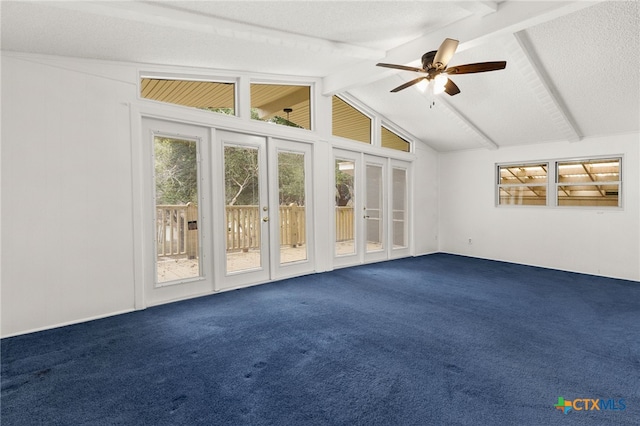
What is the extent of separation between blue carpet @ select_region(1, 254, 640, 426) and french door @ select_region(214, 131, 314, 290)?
65cm

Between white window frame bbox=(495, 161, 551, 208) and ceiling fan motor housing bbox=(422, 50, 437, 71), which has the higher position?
ceiling fan motor housing bbox=(422, 50, 437, 71)

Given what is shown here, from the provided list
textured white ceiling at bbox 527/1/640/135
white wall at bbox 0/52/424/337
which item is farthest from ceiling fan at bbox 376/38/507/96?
white wall at bbox 0/52/424/337

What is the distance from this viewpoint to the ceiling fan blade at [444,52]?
9.75 ft

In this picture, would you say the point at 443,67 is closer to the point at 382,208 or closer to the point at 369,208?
the point at 369,208

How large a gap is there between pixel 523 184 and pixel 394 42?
4005 mm

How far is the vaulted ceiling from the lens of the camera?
2.85m

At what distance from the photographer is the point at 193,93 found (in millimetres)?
4234

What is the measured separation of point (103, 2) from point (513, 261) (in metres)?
7.01

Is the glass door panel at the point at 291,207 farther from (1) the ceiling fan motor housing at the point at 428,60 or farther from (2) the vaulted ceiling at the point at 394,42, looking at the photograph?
(1) the ceiling fan motor housing at the point at 428,60

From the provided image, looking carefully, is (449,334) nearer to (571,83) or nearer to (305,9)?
(305,9)

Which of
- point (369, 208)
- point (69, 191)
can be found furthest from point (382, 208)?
point (69, 191)

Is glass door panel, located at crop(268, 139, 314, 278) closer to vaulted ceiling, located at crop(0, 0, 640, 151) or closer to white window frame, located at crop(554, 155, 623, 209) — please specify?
vaulted ceiling, located at crop(0, 0, 640, 151)

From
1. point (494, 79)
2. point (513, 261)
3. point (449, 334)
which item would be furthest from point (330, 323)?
point (513, 261)

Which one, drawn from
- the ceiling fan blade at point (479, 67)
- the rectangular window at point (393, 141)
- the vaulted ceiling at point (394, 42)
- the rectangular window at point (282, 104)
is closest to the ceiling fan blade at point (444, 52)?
the ceiling fan blade at point (479, 67)
